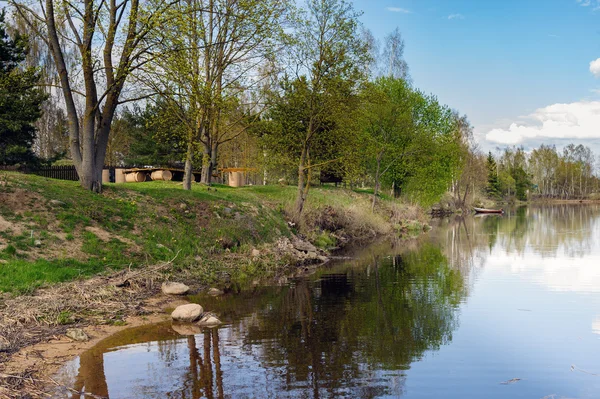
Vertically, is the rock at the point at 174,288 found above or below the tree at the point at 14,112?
below

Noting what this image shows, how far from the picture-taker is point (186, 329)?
1116 cm

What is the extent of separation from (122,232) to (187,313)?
6.44 meters

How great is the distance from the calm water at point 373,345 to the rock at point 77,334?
0.50m

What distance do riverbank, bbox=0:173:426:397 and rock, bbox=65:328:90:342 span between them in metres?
0.18

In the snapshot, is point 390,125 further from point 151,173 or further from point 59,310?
point 59,310

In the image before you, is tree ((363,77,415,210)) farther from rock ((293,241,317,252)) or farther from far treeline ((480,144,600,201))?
far treeline ((480,144,600,201))

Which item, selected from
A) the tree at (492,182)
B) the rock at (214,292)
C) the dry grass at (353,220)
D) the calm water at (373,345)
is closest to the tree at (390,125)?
the dry grass at (353,220)

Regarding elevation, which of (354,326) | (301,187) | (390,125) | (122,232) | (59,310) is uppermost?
(390,125)

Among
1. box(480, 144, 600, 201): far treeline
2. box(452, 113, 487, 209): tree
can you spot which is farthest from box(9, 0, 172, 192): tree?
box(480, 144, 600, 201): far treeline

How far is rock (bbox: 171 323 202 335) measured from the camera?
10940mm

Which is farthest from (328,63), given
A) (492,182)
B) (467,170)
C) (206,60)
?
(492,182)

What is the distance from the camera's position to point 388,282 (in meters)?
17.8

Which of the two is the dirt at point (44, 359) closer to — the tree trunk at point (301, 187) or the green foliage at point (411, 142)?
the tree trunk at point (301, 187)

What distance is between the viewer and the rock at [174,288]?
1428cm
